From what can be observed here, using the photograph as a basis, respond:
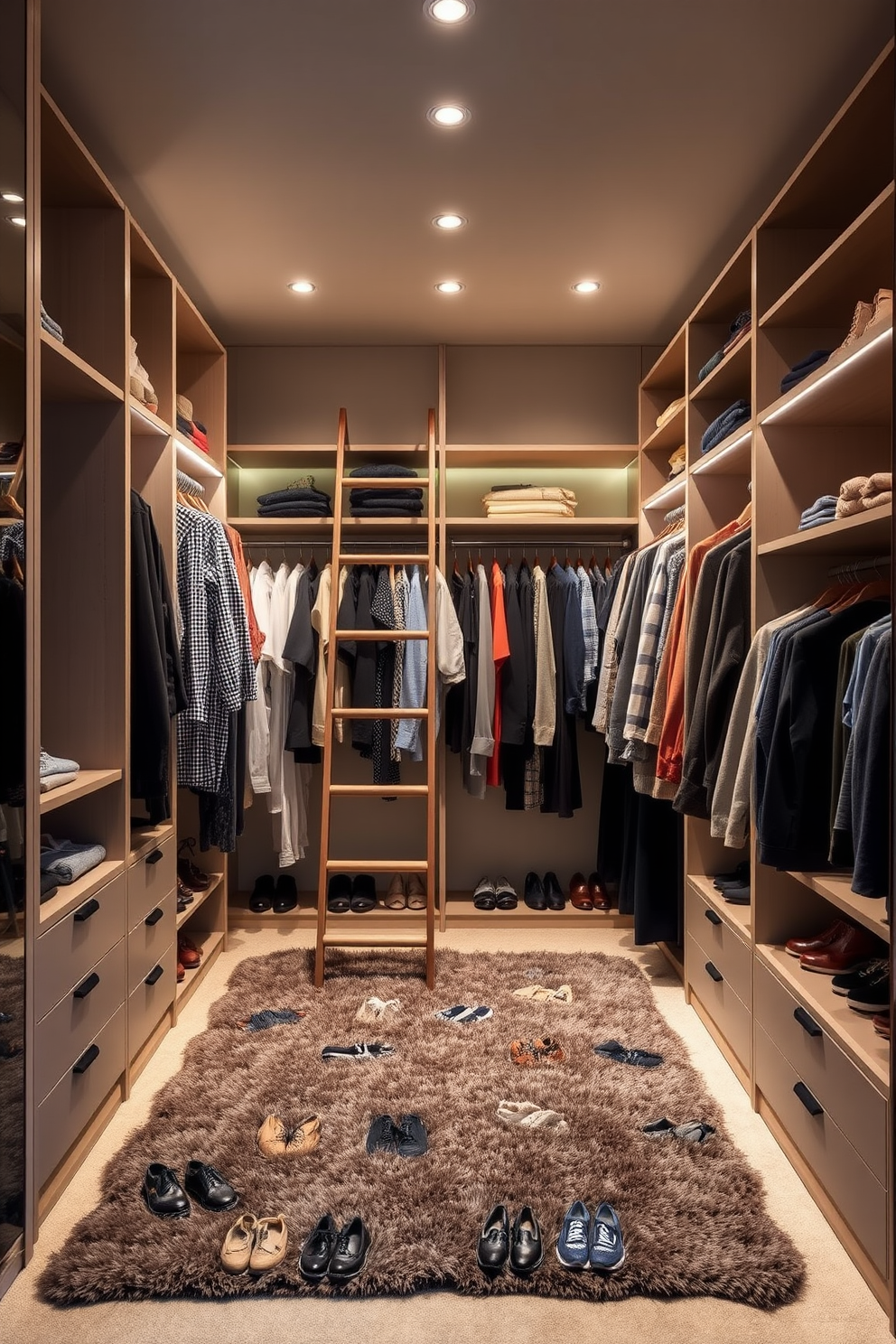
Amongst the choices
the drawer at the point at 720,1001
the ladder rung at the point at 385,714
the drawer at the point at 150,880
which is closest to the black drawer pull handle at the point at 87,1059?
the drawer at the point at 150,880

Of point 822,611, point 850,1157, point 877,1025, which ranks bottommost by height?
point 850,1157

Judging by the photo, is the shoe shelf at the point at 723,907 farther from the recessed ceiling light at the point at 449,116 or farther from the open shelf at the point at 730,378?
the recessed ceiling light at the point at 449,116

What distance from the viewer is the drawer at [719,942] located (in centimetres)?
256

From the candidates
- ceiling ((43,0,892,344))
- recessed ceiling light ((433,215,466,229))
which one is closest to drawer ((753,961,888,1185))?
ceiling ((43,0,892,344))

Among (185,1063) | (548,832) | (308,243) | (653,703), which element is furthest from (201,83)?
(548,832)

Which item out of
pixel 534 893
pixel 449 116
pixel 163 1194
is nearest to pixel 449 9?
pixel 449 116

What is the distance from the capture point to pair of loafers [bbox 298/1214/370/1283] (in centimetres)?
175

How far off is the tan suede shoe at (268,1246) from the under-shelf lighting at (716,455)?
2269 mm

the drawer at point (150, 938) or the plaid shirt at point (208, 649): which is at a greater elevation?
the plaid shirt at point (208, 649)

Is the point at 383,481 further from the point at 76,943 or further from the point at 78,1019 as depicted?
the point at 78,1019

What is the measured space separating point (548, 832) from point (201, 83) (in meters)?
3.32

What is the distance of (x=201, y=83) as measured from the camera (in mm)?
2246

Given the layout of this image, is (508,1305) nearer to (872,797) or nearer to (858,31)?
(872,797)

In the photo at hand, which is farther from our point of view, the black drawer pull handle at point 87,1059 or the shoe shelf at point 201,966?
the shoe shelf at point 201,966
